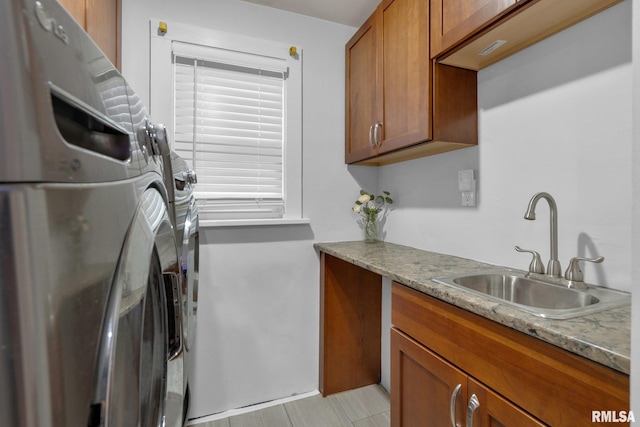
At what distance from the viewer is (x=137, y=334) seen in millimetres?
414

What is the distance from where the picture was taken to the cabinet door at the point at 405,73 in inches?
53.1

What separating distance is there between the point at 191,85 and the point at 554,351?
1.98 metres

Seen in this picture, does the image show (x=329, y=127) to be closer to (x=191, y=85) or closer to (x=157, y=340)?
(x=191, y=85)

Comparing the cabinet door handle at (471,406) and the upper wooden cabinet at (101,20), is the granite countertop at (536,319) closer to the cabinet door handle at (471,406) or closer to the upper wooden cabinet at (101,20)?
the cabinet door handle at (471,406)

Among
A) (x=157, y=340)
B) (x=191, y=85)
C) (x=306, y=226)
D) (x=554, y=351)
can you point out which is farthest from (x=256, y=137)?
(x=554, y=351)

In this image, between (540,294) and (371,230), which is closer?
(540,294)

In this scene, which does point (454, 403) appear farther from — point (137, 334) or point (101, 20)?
point (101, 20)

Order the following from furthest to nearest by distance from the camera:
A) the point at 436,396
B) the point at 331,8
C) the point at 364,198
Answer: the point at 364,198, the point at 331,8, the point at 436,396

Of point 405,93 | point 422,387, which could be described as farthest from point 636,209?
point 405,93

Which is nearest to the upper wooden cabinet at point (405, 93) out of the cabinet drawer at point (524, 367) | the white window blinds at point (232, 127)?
the white window blinds at point (232, 127)

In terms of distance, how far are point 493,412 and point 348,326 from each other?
1314 millimetres

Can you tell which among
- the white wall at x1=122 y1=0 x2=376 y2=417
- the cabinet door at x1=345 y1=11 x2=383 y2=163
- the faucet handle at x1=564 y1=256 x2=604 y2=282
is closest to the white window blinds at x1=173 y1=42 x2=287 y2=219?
the white wall at x1=122 y1=0 x2=376 y2=417

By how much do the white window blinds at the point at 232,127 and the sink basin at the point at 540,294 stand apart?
Result: 1218mm

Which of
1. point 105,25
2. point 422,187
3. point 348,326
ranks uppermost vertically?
point 105,25
